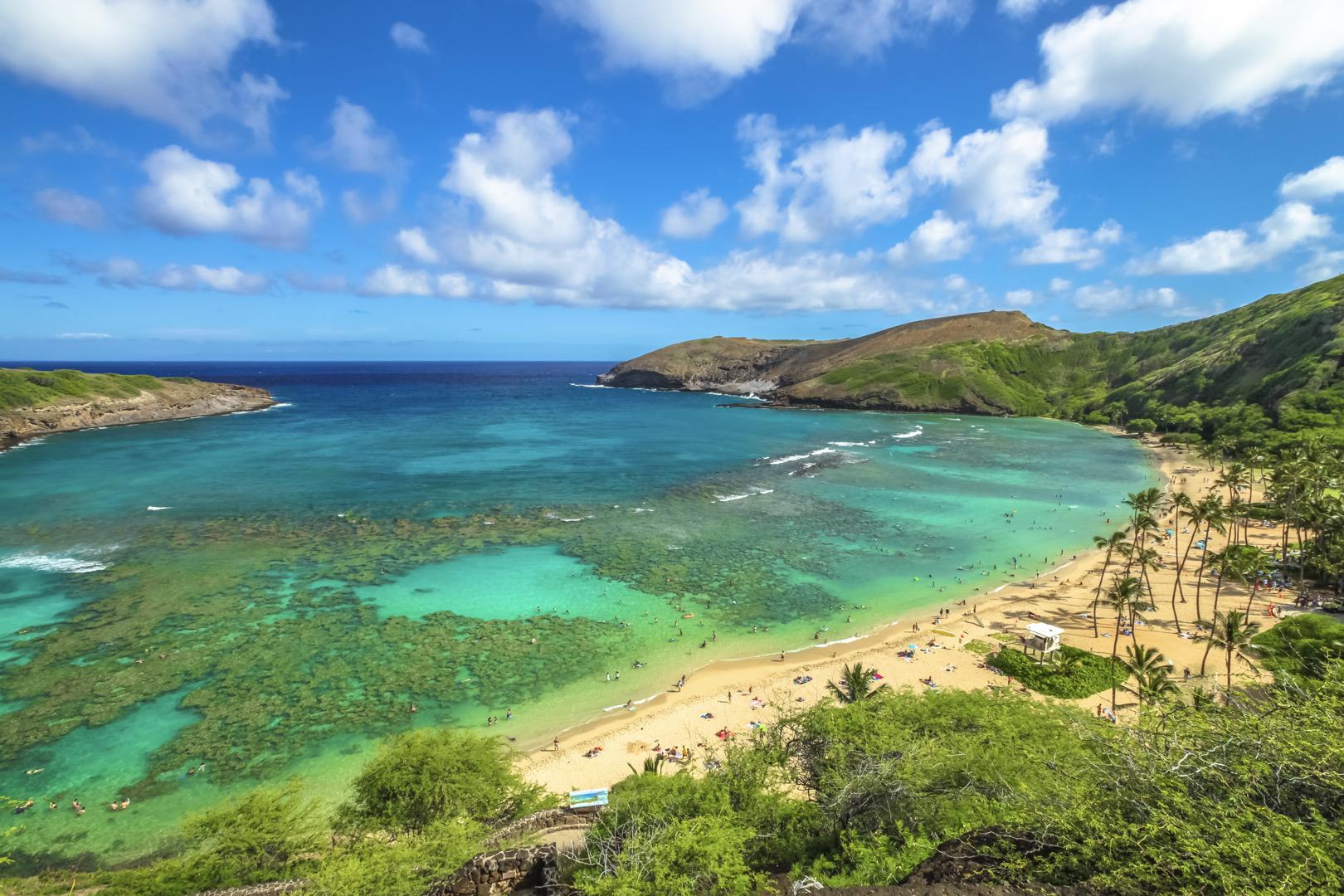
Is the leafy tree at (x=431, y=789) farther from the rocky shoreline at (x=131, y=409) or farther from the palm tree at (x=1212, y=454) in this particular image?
the rocky shoreline at (x=131, y=409)

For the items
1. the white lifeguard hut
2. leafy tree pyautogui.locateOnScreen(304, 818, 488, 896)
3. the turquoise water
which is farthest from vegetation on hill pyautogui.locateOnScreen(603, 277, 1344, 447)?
leafy tree pyautogui.locateOnScreen(304, 818, 488, 896)

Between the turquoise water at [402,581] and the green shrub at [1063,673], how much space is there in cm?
945

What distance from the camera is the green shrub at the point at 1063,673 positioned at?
32469mm

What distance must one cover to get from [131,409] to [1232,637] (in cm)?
18168

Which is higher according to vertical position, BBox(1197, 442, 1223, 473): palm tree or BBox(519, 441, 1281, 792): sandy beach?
BBox(1197, 442, 1223, 473): palm tree

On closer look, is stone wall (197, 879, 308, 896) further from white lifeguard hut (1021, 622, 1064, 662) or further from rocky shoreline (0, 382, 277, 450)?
rocky shoreline (0, 382, 277, 450)

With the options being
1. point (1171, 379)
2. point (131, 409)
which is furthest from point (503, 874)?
point (1171, 379)

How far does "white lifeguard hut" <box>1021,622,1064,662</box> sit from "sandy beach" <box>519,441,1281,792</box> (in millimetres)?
3022

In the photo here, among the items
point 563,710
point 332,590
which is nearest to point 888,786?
point 563,710

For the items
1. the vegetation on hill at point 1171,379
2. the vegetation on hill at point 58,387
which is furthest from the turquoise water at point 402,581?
the vegetation on hill at point 1171,379

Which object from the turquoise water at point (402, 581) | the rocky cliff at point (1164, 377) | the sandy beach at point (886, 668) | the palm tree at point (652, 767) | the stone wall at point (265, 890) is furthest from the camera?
the rocky cliff at point (1164, 377)

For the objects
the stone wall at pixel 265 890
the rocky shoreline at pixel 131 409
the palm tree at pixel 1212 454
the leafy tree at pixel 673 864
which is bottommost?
the stone wall at pixel 265 890

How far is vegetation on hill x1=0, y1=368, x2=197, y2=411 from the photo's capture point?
113 meters

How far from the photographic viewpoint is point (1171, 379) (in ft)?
443
